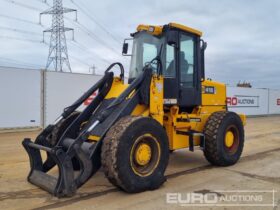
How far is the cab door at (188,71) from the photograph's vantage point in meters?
7.16

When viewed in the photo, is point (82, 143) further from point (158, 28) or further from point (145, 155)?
point (158, 28)

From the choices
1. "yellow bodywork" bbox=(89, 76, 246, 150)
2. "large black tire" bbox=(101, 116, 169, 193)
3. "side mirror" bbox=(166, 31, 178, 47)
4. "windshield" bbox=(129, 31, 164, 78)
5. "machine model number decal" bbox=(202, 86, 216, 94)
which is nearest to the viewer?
"large black tire" bbox=(101, 116, 169, 193)

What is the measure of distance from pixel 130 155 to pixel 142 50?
9.02 ft

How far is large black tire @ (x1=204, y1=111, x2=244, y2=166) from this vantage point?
722 centimetres

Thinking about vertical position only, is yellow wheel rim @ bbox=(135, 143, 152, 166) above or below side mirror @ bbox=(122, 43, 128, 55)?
below

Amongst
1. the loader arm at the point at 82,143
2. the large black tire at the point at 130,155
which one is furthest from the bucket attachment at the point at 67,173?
the large black tire at the point at 130,155

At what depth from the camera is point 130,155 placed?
5336 mm

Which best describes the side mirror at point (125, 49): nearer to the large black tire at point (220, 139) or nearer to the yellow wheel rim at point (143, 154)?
the large black tire at point (220, 139)

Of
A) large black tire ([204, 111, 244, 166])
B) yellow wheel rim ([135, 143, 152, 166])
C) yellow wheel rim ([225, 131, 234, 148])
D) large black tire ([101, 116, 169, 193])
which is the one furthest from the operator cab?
yellow wheel rim ([135, 143, 152, 166])

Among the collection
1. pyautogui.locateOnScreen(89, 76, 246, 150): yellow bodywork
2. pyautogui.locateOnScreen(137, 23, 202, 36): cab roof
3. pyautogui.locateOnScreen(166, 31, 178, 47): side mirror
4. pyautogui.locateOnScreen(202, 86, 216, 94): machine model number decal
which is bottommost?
pyautogui.locateOnScreen(89, 76, 246, 150): yellow bodywork

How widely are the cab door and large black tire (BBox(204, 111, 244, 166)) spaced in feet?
1.84

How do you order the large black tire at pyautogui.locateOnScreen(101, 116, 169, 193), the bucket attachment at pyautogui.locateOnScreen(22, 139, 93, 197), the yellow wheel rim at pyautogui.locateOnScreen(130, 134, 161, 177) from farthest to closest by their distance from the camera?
the yellow wheel rim at pyautogui.locateOnScreen(130, 134, 161, 177) < the large black tire at pyautogui.locateOnScreen(101, 116, 169, 193) < the bucket attachment at pyautogui.locateOnScreen(22, 139, 93, 197)

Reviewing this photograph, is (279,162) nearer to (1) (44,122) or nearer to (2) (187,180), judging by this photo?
(2) (187,180)

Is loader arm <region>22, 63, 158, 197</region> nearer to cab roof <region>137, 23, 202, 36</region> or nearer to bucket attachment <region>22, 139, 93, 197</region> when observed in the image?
bucket attachment <region>22, 139, 93, 197</region>
